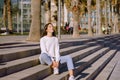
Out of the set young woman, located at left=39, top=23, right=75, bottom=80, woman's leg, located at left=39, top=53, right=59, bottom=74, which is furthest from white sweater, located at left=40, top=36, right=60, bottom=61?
woman's leg, located at left=39, top=53, right=59, bottom=74

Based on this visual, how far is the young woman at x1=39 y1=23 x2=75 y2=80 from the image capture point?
1033cm

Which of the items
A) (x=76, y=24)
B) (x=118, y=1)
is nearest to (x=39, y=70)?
(x=76, y=24)

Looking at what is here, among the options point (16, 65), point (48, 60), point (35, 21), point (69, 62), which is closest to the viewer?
point (16, 65)

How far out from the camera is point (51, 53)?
416 inches

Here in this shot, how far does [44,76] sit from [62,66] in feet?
6.42

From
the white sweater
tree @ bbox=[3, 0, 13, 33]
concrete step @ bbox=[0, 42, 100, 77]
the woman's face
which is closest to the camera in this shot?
concrete step @ bbox=[0, 42, 100, 77]

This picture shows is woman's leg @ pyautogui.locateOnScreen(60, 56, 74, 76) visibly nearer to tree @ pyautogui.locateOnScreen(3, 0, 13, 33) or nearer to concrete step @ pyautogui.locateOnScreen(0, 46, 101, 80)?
concrete step @ pyautogui.locateOnScreen(0, 46, 101, 80)

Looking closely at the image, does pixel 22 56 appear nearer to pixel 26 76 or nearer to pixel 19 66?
pixel 19 66

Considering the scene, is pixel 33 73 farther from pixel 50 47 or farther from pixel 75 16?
pixel 75 16

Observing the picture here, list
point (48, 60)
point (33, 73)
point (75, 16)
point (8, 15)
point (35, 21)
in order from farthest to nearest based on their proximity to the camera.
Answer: point (8, 15)
point (75, 16)
point (35, 21)
point (48, 60)
point (33, 73)

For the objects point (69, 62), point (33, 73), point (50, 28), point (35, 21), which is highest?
point (35, 21)

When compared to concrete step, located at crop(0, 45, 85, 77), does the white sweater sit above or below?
above

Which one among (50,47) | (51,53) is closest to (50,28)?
(50,47)

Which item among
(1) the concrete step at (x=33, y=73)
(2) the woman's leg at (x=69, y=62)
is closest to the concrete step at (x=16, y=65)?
(1) the concrete step at (x=33, y=73)
